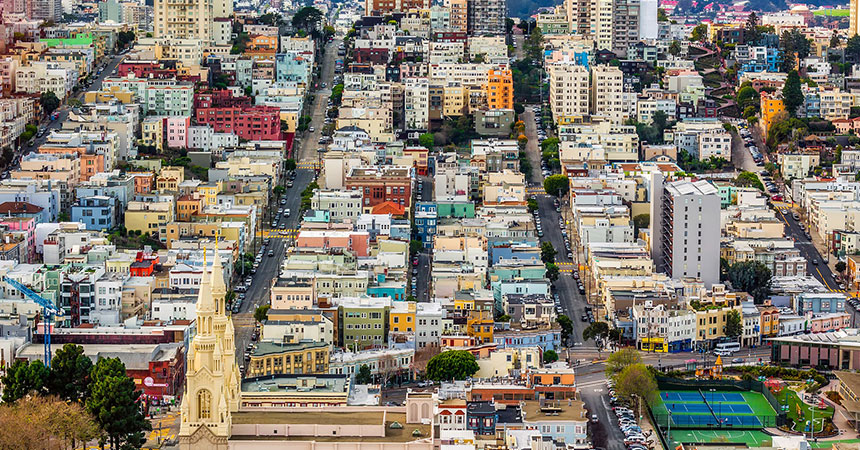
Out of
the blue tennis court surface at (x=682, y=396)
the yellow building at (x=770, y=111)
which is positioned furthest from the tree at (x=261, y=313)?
the yellow building at (x=770, y=111)

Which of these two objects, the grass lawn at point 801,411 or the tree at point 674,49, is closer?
the grass lawn at point 801,411

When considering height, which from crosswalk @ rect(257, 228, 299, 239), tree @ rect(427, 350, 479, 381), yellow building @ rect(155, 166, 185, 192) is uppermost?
yellow building @ rect(155, 166, 185, 192)

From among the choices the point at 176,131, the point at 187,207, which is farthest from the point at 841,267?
the point at 176,131

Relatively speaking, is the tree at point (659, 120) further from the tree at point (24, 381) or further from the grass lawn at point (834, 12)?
the grass lawn at point (834, 12)

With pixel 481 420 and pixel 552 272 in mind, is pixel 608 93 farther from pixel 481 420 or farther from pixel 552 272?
pixel 481 420

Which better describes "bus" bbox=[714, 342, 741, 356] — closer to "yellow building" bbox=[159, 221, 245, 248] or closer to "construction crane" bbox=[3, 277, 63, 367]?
"yellow building" bbox=[159, 221, 245, 248]

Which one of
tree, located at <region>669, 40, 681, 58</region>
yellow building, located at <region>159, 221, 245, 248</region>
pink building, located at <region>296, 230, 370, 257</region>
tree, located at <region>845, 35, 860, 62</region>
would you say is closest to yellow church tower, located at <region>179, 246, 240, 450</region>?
pink building, located at <region>296, 230, 370, 257</region>
